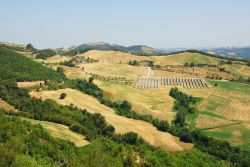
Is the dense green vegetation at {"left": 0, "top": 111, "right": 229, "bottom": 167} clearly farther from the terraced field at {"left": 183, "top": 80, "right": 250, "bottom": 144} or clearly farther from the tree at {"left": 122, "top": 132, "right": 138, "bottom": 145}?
the terraced field at {"left": 183, "top": 80, "right": 250, "bottom": 144}

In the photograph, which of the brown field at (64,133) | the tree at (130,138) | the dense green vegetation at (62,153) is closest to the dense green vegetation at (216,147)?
the dense green vegetation at (62,153)

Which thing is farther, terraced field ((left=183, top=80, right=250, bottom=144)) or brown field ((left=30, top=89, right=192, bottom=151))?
terraced field ((left=183, top=80, right=250, bottom=144))

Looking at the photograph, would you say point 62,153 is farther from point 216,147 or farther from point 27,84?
point 27,84

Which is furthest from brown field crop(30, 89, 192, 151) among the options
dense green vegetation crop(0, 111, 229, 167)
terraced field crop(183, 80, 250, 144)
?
terraced field crop(183, 80, 250, 144)

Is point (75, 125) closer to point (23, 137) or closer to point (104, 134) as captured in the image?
point (104, 134)

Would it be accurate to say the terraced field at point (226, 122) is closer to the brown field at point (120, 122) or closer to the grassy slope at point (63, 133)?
the brown field at point (120, 122)

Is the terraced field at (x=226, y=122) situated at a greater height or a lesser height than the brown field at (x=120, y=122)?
lesser

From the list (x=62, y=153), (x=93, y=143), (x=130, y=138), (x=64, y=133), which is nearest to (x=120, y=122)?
(x=130, y=138)
